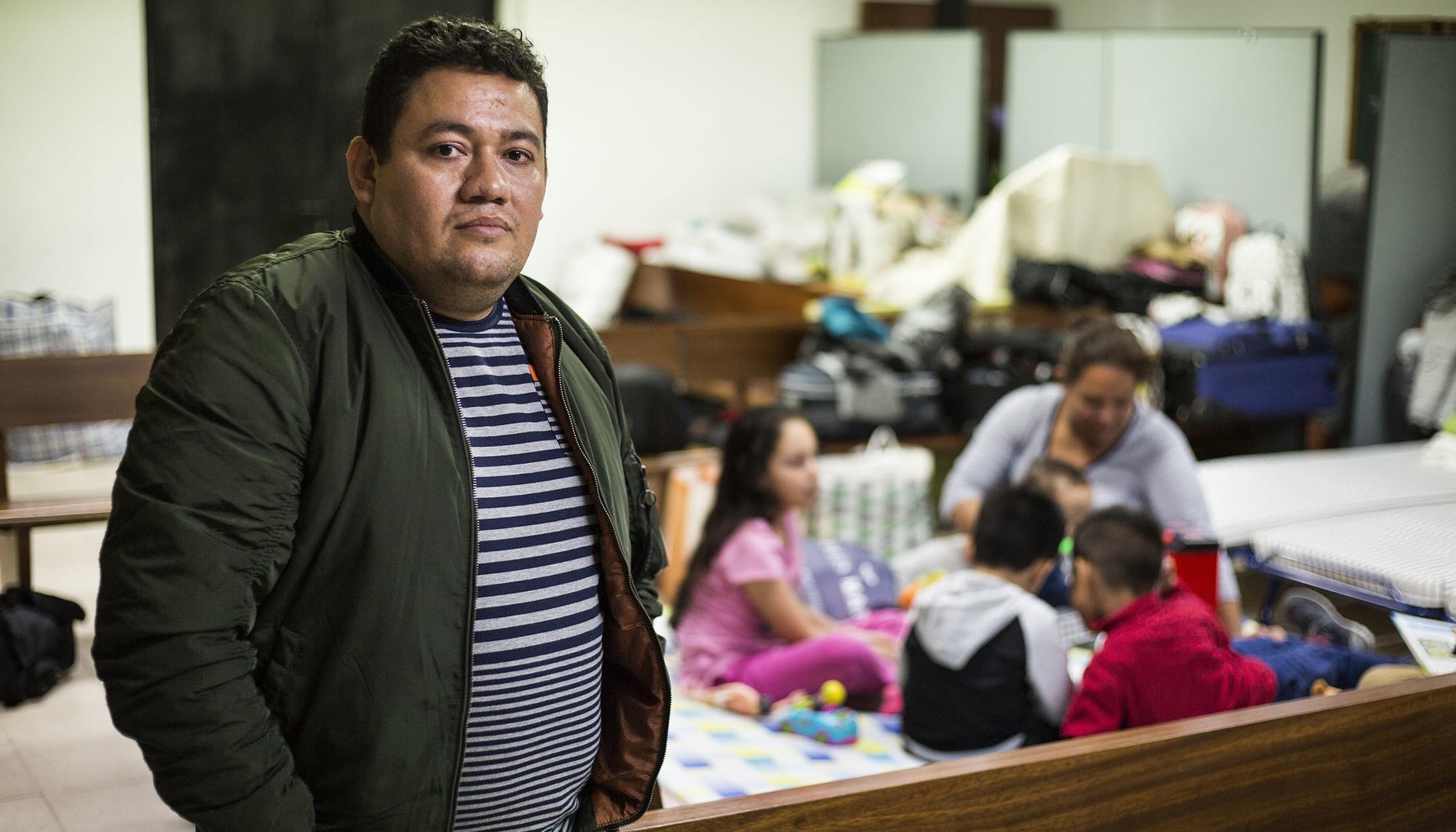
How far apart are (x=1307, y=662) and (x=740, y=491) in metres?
1.24

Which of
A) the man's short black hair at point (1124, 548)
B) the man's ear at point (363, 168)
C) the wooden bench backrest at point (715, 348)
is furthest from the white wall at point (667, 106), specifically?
the man's ear at point (363, 168)

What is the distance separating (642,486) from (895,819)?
0.60 m

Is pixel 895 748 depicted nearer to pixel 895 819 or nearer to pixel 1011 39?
pixel 895 819

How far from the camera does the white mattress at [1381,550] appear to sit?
9.98 ft

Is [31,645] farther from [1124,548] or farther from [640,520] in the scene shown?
[1124,548]

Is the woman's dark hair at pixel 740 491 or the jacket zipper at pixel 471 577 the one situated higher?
the jacket zipper at pixel 471 577

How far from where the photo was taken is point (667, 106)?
7980 mm

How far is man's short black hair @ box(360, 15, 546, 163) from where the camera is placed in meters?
1.29

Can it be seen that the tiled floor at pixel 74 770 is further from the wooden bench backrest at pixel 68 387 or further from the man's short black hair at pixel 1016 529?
the man's short black hair at pixel 1016 529

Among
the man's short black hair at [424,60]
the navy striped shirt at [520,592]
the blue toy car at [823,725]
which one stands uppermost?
the man's short black hair at [424,60]

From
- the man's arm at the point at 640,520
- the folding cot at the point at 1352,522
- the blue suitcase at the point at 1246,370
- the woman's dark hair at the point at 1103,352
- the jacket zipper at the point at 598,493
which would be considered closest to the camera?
the jacket zipper at the point at 598,493

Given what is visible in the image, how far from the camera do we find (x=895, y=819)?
185 centimetres

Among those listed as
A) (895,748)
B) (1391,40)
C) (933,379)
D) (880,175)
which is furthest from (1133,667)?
(880,175)

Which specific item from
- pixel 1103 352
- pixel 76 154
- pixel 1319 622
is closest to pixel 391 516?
pixel 1103 352
